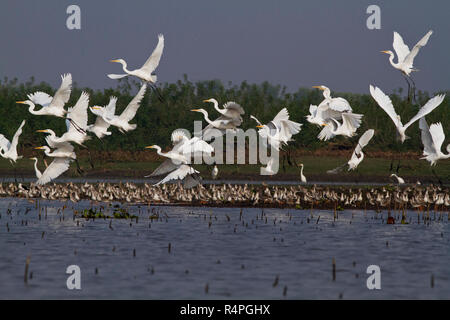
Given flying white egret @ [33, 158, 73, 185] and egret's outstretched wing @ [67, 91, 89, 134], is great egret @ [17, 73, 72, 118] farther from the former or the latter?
flying white egret @ [33, 158, 73, 185]

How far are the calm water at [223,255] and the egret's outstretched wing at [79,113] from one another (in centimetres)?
337

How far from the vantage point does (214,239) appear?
2411 centimetres

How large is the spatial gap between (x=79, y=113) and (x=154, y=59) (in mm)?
3100

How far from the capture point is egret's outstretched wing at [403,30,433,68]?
25047mm

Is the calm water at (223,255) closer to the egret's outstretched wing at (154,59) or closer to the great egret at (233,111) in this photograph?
the great egret at (233,111)

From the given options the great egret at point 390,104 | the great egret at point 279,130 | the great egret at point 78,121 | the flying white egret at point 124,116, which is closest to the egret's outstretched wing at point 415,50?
the great egret at point 390,104

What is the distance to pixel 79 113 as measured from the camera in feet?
87.6

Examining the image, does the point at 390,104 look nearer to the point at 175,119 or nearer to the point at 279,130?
the point at 279,130

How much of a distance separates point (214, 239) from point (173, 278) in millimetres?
6509

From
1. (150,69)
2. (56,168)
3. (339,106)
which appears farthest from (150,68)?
(339,106)

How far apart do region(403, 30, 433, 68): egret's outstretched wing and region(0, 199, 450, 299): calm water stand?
553cm

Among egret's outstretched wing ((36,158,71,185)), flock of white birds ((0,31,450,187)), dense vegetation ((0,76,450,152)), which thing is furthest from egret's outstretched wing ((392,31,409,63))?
dense vegetation ((0,76,450,152))
